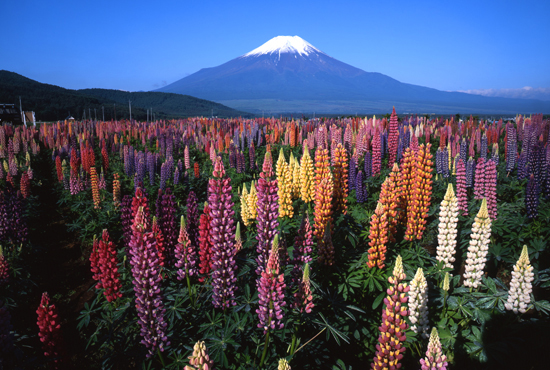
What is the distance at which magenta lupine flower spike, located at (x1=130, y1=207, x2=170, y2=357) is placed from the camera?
250cm

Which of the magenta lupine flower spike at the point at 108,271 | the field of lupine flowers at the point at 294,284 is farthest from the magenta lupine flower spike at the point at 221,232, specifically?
the magenta lupine flower spike at the point at 108,271

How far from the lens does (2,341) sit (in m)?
2.02

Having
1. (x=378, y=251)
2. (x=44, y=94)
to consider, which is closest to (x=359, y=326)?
(x=378, y=251)

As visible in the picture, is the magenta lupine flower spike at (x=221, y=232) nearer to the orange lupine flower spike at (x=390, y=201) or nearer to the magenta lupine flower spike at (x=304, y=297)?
the magenta lupine flower spike at (x=304, y=297)

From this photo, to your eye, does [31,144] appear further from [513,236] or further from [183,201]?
[513,236]

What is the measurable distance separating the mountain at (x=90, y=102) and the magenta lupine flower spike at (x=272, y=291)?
120ft

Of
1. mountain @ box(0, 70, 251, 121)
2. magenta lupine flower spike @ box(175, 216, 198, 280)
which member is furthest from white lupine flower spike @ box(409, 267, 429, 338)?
mountain @ box(0, 70, 251, 121)

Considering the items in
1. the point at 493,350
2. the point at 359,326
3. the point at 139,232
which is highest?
the point at 139,232

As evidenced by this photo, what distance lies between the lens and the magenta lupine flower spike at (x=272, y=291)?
2.33 metres

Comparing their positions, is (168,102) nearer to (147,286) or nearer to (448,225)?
(147,286)

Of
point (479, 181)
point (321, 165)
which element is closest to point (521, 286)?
point (321, 165)

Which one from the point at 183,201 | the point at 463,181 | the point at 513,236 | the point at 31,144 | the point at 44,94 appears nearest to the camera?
the point at 513,236

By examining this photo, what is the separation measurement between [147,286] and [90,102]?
64.0m

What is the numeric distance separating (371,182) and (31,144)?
14.0 m
